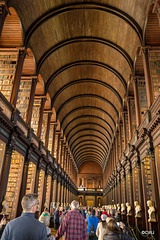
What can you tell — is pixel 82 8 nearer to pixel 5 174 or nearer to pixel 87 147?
pixel 5 174

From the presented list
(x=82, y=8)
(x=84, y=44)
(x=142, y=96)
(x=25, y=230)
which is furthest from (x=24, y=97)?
(x=25, y=230)

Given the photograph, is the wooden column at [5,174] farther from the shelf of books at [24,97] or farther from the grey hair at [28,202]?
A: the grey hair at [28,202]

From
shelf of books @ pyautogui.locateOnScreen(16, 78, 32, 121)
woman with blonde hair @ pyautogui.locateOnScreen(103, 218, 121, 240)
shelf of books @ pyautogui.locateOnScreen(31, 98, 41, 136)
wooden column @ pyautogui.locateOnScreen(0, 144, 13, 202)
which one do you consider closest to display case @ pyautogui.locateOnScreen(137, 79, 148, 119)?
shelf of books @ pyautogui.locateOnScreen(16, 78, 32, 121)

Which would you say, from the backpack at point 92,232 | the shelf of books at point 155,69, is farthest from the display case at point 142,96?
the backpack at point 92,232

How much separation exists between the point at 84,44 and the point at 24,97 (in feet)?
20.7

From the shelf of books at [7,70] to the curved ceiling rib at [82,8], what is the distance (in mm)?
1054

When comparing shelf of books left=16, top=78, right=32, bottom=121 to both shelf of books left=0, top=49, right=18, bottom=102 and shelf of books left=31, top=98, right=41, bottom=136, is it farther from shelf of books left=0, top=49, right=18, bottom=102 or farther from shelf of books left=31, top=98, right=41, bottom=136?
shelf of books left=31, top=98, right=41, bottom=136

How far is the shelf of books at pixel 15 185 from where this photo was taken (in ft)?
30.7

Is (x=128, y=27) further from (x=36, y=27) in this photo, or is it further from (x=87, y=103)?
(x=87, y=103)

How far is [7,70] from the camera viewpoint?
10.0m

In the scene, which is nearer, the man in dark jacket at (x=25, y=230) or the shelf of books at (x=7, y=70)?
the man in dark jacket at (x=25, y=230)

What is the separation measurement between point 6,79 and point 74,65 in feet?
25.0

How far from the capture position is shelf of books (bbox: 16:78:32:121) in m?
11.5

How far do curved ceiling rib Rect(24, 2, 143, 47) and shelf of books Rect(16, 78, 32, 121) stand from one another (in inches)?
107
